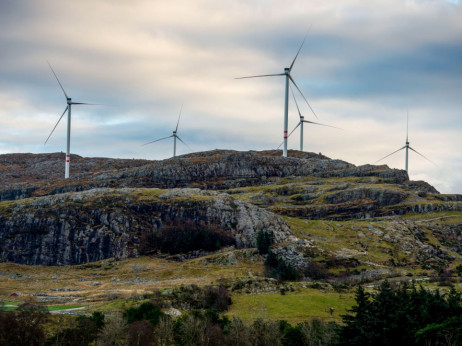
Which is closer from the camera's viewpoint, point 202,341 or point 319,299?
point 202,341

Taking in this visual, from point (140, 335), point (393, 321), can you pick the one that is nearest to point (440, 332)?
point (393, 321)

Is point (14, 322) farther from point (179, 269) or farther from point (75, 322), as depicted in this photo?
point (179, 269)

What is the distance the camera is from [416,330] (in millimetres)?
85938

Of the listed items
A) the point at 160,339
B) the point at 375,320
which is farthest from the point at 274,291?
the point at 375,320

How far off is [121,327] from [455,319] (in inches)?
2144

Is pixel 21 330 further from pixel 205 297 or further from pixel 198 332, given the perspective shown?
pixel 205 297

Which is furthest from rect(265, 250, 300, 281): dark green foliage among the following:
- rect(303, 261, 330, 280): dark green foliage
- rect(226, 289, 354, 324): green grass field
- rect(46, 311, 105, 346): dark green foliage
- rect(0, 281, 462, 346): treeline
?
rect(46, 311, 105, 346): dark green foliage

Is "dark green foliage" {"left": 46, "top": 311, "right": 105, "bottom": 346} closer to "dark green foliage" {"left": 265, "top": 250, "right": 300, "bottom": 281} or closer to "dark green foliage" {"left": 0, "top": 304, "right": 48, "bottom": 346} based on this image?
"dark green foliage" {"left": 0, "top": 304, "right": 48, "bottom": 346}

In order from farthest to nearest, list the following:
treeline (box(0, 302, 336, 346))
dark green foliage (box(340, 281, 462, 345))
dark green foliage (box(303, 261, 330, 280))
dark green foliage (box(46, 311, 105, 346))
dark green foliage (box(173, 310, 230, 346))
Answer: dark green foliage (box(303, 261, 330, 280)) < dark green foliage (box(46, 311, 105, 346)) < dark green foliage (box(173, 310, 230, 346)) < treeline (box(0, 302, 336, 346)) < dark green foliage (box(340, 281, 462, 345))

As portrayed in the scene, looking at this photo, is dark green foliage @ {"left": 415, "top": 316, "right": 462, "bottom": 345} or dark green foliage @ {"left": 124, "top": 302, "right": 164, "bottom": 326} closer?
dark green foliage @ {"left": 415, "top": 316, "right": 462, "bottom": 345}

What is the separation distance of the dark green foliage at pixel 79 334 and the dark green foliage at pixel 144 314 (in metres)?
11.8

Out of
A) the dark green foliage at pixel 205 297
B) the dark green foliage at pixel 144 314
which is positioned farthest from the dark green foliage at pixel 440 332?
the dark green foliage at pixel 205 297

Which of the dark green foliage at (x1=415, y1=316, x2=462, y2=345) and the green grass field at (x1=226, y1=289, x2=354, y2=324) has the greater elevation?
the dark green foliage at (x1=415, y1=316, x2=462, y2=345)

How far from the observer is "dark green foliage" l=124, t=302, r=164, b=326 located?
115 m
